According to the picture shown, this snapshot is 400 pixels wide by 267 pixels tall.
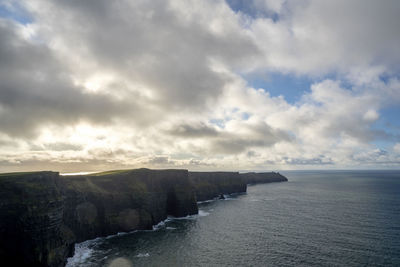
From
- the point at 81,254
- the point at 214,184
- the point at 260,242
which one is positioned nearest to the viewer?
the point at 81,254

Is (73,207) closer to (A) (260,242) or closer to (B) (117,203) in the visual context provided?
(B) (117,203)

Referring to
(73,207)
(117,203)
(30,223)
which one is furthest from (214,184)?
(30,223)

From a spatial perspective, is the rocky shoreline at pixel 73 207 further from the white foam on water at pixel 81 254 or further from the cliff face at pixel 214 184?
the cliff face at pixel 214 184

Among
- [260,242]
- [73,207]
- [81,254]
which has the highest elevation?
[73,207]

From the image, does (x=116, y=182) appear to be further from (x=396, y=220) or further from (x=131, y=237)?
(x=396, y=220)

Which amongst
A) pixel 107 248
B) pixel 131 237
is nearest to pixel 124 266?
pixel 107 248

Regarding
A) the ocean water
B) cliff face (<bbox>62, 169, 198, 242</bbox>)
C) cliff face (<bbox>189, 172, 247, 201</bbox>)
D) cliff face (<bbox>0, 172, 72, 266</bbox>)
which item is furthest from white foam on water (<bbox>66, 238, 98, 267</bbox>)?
cliff face (<bbox>189, 172, 247, 201</bbox>)

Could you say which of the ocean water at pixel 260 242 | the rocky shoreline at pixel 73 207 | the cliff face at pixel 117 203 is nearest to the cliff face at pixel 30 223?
the rocky shoreline at pixel 73 207
